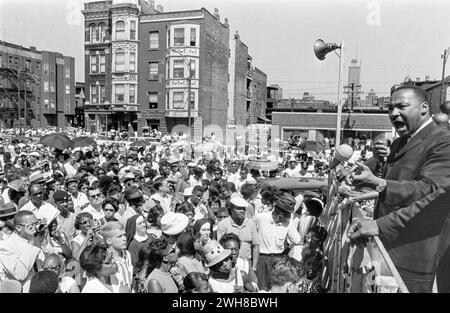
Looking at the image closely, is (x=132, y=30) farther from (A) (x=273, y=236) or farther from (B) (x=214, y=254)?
(B) (x=214, y=254)

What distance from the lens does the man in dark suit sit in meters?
2.47

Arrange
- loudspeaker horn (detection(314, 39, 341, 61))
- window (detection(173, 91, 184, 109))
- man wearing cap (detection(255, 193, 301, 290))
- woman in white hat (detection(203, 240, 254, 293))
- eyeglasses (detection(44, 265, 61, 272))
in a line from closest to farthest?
woman in white hat (detection(203, 240, 254, 293))
eyeglasses (detection(44, 265, 61, 272))
man wearing cap (detection(255, 193, 301, 290))
loudspeaker horn (detection(314, 39, 341, 61))
window (detection(173, 91, 184, 109))

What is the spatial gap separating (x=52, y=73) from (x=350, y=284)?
6669 cm

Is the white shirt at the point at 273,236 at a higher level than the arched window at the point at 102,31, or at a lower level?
lower

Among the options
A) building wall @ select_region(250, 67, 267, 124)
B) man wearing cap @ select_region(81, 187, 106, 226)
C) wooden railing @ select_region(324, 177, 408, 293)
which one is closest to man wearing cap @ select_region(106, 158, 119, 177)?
man wearing cap @ select_region(81, 187, 106, 226)

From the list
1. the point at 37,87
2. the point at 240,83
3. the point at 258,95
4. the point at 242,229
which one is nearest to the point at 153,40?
the point at 240,83

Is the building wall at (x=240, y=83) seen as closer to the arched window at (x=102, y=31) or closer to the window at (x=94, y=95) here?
the arched window at (x=102, y=31)

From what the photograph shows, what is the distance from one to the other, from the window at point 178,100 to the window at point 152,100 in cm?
214

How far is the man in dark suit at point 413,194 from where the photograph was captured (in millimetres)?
2471

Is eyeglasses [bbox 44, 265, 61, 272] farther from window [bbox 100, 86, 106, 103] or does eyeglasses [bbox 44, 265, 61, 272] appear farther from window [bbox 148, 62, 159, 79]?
window [bbox 100, 86, 106, 103]

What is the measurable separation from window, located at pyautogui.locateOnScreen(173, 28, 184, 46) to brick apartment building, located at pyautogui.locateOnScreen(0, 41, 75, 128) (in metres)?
27.0

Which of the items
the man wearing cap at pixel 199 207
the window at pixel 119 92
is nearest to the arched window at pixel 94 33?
the window at pixel 119 92

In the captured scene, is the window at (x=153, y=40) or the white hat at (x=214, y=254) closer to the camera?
the white hat at (x=214, y=254)

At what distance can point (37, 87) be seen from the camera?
195ft
